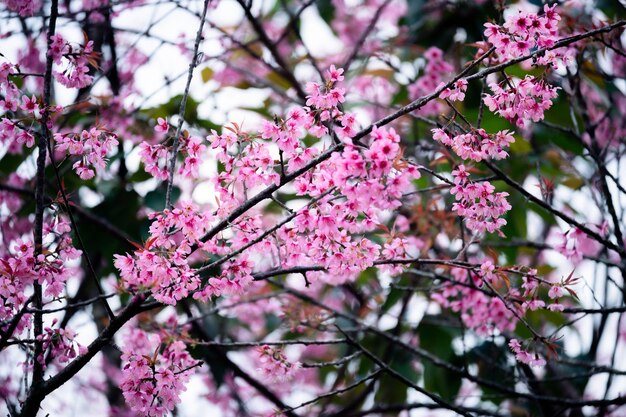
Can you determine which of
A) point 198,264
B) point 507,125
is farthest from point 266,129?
point 507,125

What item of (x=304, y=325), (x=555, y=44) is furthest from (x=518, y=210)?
(x=555, y=44)

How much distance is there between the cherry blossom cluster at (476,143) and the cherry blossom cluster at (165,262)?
82 centimetres

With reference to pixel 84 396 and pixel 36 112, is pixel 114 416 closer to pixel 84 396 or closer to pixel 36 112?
pixel 84 396

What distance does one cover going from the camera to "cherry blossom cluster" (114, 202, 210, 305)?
1.82 m

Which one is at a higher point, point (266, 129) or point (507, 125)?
point (507, 125)

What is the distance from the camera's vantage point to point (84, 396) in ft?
17.3

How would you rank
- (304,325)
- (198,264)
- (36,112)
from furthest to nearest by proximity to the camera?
(198,264)
(304,325)
(36,112)

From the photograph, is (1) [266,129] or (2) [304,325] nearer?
(1) [266,129]

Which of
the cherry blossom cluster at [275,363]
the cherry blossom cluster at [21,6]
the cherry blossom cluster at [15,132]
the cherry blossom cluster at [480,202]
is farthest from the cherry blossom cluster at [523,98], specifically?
the cherry blossom cluster at [21,6]

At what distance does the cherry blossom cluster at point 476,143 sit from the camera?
1.89m

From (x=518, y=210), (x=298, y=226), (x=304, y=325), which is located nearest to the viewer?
Result: (x=298, y=226)

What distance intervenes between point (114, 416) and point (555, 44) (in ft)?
10.6

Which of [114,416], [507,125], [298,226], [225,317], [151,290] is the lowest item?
[151,290]

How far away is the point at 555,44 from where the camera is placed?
1809 mm
